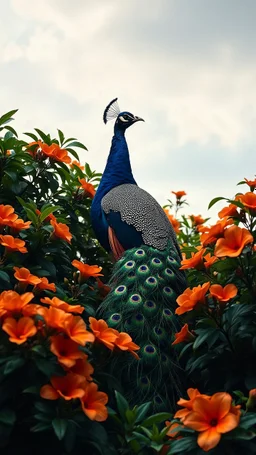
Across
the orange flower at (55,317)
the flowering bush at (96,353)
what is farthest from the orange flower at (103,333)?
the orange flower at (55,317)

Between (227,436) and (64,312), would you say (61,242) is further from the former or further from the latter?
(227,436)

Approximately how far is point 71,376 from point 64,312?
0.26 meters

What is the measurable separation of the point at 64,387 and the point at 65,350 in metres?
0.15

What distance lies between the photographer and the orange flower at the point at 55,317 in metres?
2.50

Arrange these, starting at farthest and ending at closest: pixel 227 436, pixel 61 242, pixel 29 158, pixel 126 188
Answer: pixel 126 188
pixel 29 158
pixel 61 242
pixel 227 436

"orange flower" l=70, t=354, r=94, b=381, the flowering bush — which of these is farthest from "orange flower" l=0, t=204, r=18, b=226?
"orange flower" l=70, t=354, r=94, b=381

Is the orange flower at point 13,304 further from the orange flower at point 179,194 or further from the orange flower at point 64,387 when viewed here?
the orange flower at point 179,194

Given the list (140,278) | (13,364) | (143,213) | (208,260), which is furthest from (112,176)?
(13,364)

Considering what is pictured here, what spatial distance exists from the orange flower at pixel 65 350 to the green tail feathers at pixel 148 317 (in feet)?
1.70

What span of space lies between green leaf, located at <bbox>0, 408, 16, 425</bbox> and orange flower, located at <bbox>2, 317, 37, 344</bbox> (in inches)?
12.4

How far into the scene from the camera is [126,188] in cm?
503

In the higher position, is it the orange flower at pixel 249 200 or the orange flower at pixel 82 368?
the orange flower at pixel 249 200

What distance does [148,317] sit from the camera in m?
3.78

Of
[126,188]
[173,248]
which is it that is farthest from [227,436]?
[126,188]
